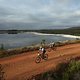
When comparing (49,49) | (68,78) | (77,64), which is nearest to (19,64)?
(77,64)

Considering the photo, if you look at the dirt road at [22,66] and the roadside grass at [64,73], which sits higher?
the roadside grass at [64,73]

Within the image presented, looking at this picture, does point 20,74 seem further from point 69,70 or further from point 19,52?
point 19,52

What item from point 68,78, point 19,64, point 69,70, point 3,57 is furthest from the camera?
point 3,57

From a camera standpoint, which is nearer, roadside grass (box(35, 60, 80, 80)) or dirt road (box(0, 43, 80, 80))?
roadside grass (box(35, 60, 80, 80))

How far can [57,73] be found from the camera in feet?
53.9

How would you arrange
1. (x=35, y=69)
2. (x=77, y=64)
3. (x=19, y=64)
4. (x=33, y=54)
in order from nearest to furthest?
(x=77, y=64) < (x=35, y=69) < (x=19, y=64) < (x=33, y=54)

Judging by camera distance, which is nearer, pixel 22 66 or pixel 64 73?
pixel 64 73

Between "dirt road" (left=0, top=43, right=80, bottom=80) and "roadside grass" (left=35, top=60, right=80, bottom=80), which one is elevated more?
"roadside grass" (left=35, top=60, right=80, bottom=80)

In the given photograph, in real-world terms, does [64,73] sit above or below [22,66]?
above

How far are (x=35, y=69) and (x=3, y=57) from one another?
5.36 meters

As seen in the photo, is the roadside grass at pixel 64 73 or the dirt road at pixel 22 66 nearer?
the roadside grass at pixel 64 73

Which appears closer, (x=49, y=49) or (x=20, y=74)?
(x=20, y=74)

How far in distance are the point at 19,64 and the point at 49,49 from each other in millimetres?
9208

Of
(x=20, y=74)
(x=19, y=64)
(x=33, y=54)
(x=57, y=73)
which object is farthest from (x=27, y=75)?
(x=33, y=54)
